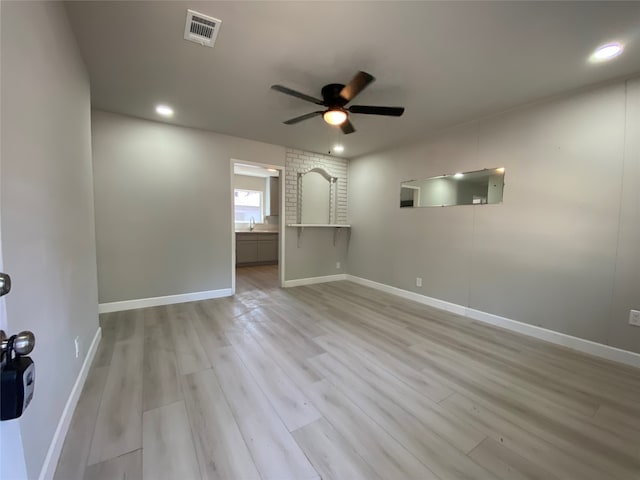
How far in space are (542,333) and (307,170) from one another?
4043 mm

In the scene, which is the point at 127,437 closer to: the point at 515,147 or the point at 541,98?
the point at 515,147

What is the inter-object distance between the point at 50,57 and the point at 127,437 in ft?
6.95

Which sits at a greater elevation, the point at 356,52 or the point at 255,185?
the point at 356,52

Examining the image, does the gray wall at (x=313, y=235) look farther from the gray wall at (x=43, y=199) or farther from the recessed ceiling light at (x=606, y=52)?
the recessed ceiling light at (x=606, y=52)

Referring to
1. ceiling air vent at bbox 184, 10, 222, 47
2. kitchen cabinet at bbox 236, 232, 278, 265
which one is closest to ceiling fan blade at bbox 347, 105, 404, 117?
ceiling air vent at bbox 184, 10, 222, 47

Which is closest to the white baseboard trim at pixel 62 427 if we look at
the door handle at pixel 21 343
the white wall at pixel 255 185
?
the door handle at pixel 21 343

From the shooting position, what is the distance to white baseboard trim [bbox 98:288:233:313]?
3.28 metres

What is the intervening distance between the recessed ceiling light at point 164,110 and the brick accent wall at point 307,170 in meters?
1.88

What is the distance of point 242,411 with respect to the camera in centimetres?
161

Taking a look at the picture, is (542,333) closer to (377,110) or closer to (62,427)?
(377,110)

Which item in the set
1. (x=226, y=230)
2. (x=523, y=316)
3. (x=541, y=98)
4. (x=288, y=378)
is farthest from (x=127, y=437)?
(x=541, y=98)

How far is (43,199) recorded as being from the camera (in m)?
1.27

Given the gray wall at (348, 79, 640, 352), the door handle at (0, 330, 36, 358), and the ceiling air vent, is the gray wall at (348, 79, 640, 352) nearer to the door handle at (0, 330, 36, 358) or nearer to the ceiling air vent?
the ceiling air vent

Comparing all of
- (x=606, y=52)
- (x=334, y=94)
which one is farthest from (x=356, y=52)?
(x=606, y=52)
